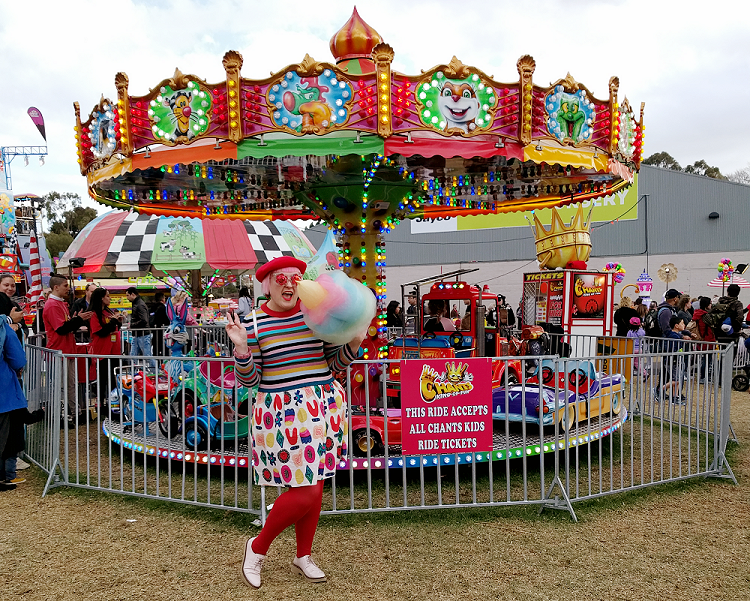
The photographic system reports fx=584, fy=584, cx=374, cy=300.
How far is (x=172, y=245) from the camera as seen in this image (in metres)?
12.8

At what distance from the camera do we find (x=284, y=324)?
3299 millimetres

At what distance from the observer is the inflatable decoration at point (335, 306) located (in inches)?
120

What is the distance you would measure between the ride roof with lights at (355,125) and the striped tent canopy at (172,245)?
17.7 ft

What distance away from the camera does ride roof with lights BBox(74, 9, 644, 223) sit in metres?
5.02

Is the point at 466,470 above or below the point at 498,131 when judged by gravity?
below

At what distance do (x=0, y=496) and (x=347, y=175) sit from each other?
15.2ft

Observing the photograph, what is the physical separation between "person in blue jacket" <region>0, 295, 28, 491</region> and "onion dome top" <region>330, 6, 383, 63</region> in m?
4.31

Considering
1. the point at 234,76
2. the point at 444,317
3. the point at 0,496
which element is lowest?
the point at 0,496

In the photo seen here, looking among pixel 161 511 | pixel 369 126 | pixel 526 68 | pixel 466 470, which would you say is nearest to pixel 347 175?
pixel 369 126

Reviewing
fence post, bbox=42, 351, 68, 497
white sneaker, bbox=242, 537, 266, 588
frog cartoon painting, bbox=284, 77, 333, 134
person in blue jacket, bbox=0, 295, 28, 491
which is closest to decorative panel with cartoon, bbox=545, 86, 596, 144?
frog cartoon painting, bbox=284, 77, 333, 134

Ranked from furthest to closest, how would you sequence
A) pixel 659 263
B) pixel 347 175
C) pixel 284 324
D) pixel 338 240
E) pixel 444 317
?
pixel 659 263 < pixel 444 317 < pixel 338 240 < pixel 347 175 < pixel 284 324

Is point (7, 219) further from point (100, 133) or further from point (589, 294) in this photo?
point (589, 294)

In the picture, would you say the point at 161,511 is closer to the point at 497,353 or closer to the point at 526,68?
the point at 526,68

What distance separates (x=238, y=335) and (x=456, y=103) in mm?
3123
